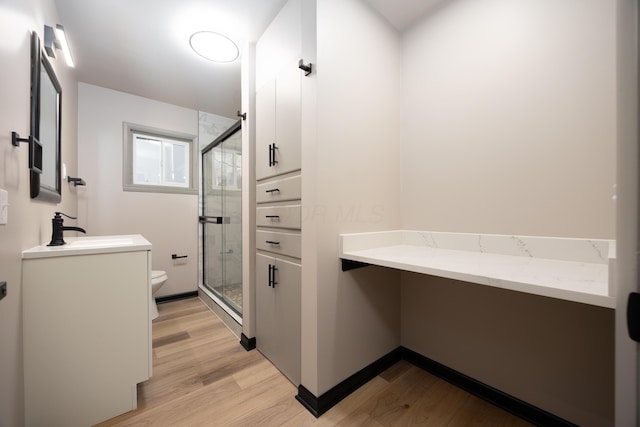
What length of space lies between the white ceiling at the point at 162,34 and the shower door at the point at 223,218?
0.60 meters

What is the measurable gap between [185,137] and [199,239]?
1.27m

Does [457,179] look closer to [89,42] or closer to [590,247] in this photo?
[590,247]

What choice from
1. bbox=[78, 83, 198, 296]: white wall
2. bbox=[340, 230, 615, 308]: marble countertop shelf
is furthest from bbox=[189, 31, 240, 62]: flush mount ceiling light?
bbox=[340, 230, 615, 308]: marble countertop shelf

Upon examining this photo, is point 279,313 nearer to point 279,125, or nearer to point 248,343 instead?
point 248,343

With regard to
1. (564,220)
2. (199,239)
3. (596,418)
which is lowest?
(596,418)

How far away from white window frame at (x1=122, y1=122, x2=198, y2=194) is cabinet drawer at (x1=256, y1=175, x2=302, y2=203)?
168cm

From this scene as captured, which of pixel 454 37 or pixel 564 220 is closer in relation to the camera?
pixel 564 220

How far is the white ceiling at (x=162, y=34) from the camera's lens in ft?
5.30

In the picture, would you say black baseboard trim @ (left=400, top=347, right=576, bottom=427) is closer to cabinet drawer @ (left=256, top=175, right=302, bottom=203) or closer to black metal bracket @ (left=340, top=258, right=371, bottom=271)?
black metal bracket @ (left=340, top=258, right=371, bottom=271)

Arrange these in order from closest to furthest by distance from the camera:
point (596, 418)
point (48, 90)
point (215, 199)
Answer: point (596, 418)
point (48, 90)
point (215, 199)

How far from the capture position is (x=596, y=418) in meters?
1.06

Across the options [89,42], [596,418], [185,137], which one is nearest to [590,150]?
[596,418]

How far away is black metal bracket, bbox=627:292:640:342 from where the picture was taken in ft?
1.45

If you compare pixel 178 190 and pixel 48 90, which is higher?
pixel 48 90
